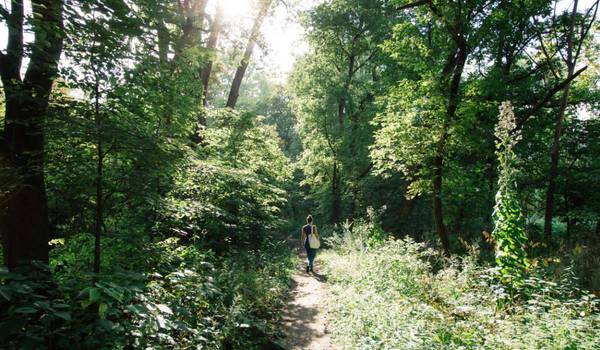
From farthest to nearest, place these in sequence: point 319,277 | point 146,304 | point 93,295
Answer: point 319,277
point 146,304
point 93,295

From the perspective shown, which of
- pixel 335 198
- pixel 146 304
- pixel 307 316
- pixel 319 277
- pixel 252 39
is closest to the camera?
pixel 146 304

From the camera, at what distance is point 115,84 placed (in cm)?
365

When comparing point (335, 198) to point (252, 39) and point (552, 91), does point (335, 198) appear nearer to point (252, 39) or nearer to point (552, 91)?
point (252, 39)

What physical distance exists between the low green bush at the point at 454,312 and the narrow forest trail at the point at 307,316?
34 cm

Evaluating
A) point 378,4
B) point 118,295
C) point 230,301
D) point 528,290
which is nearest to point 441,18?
point 528,290

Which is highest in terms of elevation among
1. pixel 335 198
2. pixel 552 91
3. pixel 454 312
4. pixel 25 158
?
pixel 552 91

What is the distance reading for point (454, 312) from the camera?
15.8 feet

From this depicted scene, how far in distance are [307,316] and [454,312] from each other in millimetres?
3573

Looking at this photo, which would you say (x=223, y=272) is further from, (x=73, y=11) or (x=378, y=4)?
(x=378, y=4)

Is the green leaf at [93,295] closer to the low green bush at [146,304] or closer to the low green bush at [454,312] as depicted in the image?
the low green bush at [146,304]

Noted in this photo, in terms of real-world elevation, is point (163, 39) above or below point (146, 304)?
above

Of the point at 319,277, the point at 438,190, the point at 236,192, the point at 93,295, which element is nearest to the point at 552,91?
Answer: the point at 438,190

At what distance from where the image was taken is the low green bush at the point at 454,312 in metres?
3.69

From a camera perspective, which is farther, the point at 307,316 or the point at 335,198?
the point at 335,198
